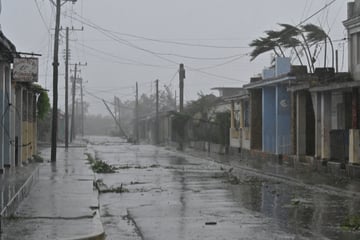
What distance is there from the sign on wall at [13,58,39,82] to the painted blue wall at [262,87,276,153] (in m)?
18.5

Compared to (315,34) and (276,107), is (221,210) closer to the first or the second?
(276,107)

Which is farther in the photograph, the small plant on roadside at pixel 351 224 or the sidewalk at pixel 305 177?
the sidewalk at pixel 305 177

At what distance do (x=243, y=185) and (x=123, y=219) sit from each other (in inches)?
337

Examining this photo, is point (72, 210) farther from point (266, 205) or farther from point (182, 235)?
point (266, 205)

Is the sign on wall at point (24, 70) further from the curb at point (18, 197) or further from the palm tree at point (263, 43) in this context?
the palm tree at point (263, 43)

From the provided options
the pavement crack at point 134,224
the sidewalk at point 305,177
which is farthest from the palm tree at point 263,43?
the pavement crack at point 134,224

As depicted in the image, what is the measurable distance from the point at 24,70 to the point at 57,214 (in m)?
9.52

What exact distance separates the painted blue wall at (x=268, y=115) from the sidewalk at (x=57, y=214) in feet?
59.2

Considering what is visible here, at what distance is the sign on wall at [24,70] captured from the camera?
22.0 metres

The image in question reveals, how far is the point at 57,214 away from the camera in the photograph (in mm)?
13617

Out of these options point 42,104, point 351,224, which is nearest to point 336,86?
point 351,224

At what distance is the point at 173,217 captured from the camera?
564 inches

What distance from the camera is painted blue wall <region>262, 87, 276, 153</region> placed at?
1490 inches

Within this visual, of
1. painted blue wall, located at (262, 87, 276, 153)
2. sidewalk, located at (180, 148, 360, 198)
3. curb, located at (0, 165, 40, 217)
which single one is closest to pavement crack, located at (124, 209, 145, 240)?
curb, located at (0, 165, 40, 217)
